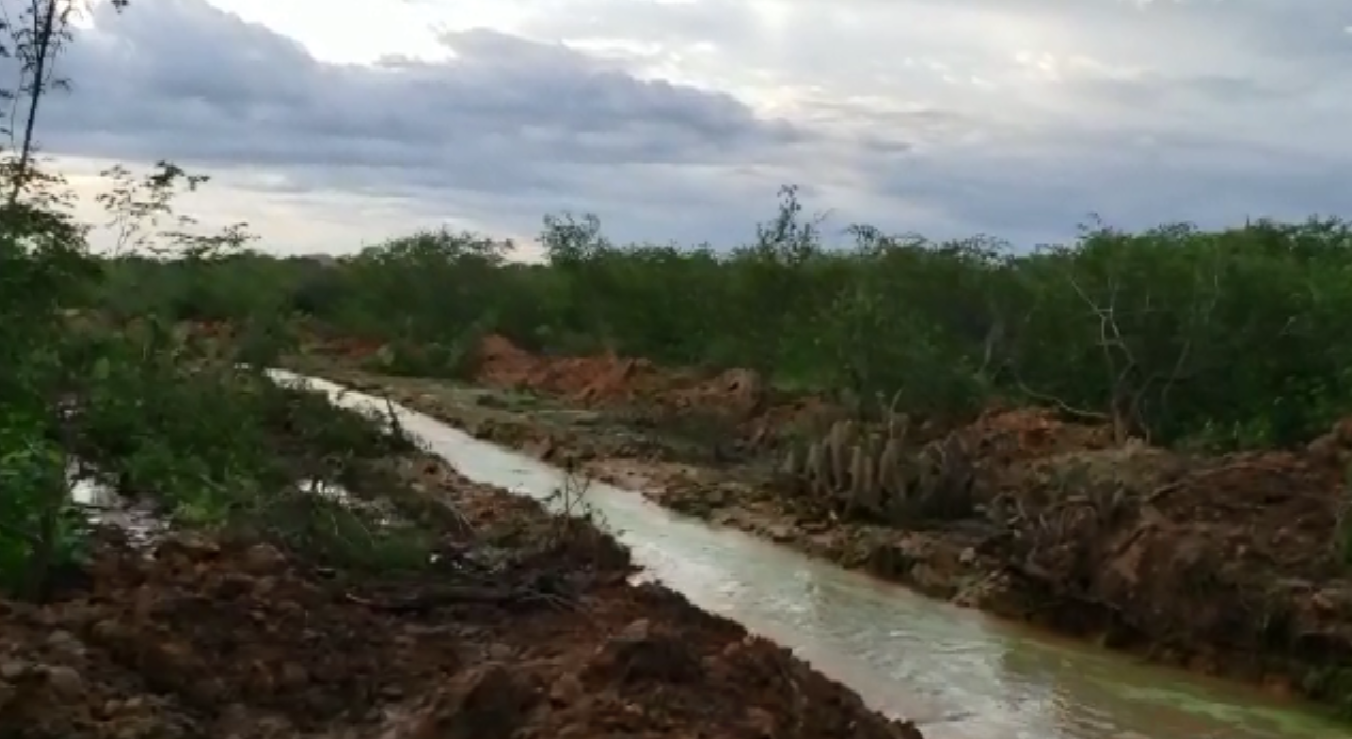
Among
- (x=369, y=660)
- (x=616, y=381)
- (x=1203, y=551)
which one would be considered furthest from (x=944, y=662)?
(x=616, y=381)

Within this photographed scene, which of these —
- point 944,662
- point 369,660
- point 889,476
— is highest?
point 889,476

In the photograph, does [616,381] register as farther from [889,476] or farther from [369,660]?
[369,660]

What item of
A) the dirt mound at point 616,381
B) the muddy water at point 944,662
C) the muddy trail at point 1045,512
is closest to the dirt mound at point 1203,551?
the muddy trail at point 1045,512

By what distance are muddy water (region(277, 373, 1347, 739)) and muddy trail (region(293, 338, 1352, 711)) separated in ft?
1.27

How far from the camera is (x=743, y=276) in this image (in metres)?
31.0

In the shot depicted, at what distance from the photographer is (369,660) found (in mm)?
9297

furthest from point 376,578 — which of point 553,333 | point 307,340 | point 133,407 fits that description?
point 307,340

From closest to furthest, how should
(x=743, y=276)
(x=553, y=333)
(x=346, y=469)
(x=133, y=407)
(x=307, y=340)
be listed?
(x=133, y=407) → (x=346, y=469) → (x=743, y=276) → (x=553, y=333) → (x=307, y=340)

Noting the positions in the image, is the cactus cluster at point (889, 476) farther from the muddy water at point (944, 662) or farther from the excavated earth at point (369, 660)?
the excavated earth at point (369, 660)

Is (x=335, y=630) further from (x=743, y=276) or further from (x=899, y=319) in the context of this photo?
(x=743, y=276)

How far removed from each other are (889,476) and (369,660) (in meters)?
9.20

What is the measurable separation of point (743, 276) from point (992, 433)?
1130cm

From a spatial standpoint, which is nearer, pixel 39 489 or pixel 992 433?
pixel 39 489

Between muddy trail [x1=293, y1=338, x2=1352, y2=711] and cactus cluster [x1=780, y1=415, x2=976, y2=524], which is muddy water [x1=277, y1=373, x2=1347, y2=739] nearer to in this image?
muddy trail [x1=293, y1=338, x2=1352, y2=711]
